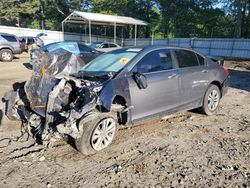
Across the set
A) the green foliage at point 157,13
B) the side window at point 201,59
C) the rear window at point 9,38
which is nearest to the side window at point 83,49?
the rear window at point 9,38

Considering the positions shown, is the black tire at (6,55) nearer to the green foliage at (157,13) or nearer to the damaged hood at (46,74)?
the damaged hood at (46,74)

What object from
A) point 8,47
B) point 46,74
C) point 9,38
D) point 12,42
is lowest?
point 8,47

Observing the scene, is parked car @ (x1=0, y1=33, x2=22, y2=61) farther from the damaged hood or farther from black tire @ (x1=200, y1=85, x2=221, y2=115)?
black tire @ (x1=200, y1=85, x2=221, y2=115)

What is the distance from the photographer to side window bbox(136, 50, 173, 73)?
199 inches

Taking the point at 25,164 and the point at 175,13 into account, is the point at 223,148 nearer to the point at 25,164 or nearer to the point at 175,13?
the point at 25,164

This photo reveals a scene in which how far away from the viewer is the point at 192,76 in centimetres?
582

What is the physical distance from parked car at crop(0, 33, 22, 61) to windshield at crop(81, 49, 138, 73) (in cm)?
1356

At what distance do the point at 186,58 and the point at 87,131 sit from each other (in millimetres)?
2898

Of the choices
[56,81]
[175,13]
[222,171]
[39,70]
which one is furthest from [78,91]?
[175,13]

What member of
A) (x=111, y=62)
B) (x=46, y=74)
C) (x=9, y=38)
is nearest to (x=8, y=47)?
(x=9, y=38)

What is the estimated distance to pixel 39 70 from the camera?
5.07 meters

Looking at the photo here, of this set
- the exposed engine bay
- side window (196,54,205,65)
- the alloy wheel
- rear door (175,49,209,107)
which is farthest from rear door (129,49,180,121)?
side window (196,54,205,65)

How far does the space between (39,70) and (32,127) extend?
1038 millimetres

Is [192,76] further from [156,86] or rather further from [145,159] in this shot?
[145,159]
